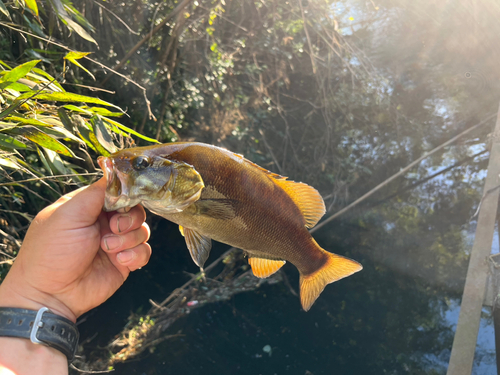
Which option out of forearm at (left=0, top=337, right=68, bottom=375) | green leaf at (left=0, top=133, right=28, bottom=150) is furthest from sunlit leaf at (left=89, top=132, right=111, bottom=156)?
forearm at (left=0, top=337, right=68, bottom=375)

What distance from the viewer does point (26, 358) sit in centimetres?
80

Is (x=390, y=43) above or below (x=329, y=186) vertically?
above

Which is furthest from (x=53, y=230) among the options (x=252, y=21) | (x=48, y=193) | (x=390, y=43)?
(x=390, y=43)

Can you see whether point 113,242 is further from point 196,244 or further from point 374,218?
point 374,218

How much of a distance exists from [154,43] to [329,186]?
6.64 ft

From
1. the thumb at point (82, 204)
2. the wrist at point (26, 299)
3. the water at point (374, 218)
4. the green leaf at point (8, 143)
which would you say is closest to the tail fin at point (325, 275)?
the thumb at point (82, 204)

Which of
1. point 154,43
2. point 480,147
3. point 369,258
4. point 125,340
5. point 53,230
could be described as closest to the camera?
point 53,230

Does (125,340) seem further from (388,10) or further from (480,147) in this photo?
(388,10)

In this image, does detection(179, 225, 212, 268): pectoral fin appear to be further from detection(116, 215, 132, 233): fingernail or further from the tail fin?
the tail fin

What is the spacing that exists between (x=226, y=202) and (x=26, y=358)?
69 centimetres

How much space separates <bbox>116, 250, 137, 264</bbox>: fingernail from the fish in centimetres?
27

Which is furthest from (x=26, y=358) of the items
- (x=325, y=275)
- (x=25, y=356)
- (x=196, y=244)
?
(x=325, y=275)

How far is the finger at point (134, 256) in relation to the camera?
0.95 m

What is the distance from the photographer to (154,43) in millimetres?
2186
